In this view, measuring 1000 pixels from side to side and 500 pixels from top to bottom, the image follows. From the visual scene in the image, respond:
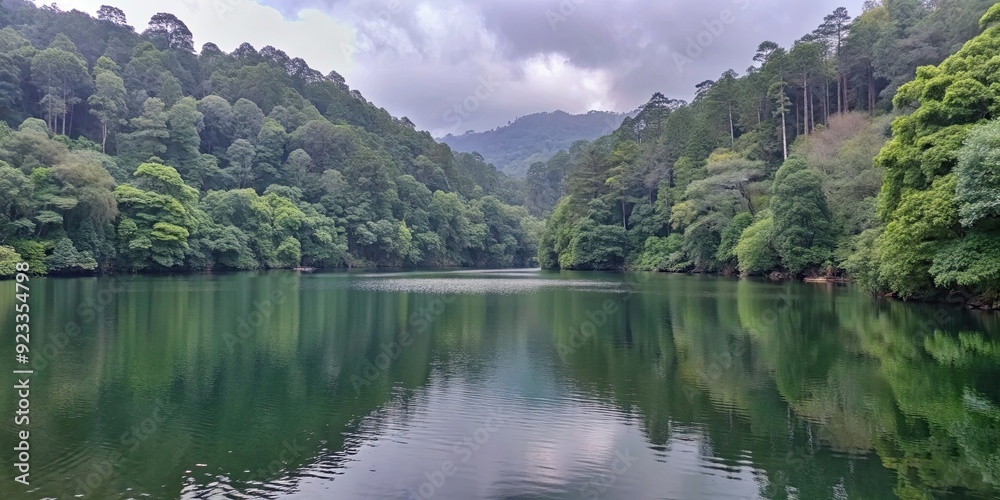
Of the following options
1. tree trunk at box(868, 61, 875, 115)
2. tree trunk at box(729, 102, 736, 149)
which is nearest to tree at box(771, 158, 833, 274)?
tree trunk at box(868, 61, 875, 115)

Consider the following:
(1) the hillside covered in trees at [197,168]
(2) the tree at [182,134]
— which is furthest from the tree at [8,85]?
(2) the tree at [182,134]

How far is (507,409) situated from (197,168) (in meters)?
68.3

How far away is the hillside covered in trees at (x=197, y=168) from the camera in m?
46.2

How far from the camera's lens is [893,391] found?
1141 centimetres

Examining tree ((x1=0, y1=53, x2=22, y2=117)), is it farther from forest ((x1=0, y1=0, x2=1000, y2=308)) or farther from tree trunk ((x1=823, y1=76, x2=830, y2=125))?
tree trunk ((x1=823, y1=76, x2=830, y2=125))

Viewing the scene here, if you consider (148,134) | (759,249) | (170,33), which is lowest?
(759,249)

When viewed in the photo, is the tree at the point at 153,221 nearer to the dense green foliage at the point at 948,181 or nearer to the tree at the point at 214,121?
the tree at the point at 214,121

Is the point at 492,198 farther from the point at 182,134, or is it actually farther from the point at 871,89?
the point at 871,89

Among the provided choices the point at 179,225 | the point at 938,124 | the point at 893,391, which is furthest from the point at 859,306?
the point at 179,225

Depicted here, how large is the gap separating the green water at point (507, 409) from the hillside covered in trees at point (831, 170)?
404 cm

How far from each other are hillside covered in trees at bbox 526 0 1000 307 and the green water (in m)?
4.04

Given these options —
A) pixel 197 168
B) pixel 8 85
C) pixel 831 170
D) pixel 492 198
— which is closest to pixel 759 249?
pixel 831 170

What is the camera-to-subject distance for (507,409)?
1066cm

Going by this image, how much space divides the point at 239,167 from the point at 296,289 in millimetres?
45597
